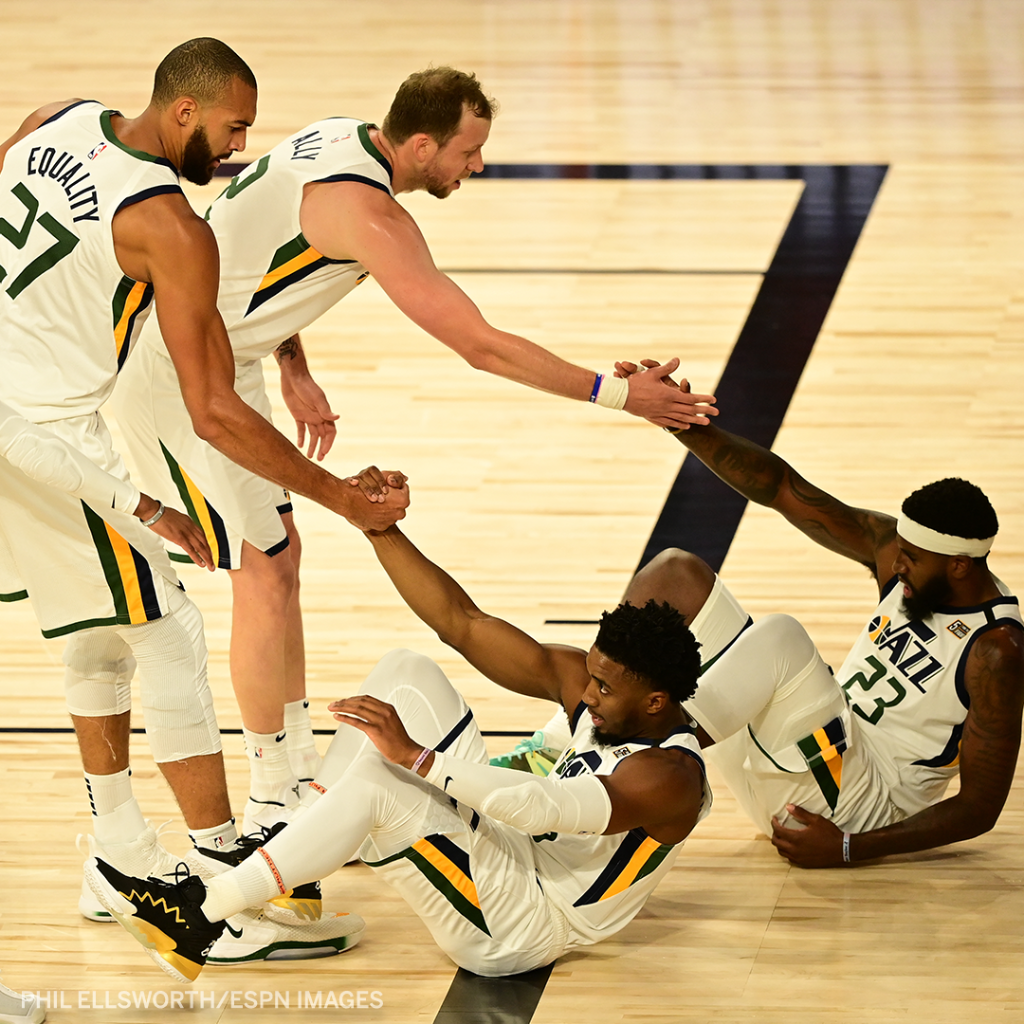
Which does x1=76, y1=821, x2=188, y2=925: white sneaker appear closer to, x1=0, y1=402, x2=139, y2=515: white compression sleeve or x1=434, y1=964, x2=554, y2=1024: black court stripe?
x1=434, y1=964, x2=554, y2=1024: black court stripe

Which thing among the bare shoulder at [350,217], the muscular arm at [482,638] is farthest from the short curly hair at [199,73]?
the muscular arm at [482,638]

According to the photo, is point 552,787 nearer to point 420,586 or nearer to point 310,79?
point 420,586

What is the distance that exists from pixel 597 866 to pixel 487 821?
9.5 inches

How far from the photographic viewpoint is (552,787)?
3309 mm

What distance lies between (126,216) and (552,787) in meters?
1.35

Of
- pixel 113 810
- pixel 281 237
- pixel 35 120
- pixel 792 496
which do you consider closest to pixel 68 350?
pixel 35 120

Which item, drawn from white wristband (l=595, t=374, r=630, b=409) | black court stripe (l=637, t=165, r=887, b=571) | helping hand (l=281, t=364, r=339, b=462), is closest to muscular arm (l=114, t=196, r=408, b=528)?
white wristband (l=595, t=374, r=630, b=409)

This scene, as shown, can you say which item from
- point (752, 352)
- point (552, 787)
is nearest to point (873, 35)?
point (752, 352)

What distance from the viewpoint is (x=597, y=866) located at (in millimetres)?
3578

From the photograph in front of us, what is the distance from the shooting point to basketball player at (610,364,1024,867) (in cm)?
381

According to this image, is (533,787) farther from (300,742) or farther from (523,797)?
(300,742)

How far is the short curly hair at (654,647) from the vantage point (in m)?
3.43

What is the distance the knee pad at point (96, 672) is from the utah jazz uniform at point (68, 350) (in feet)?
0.41

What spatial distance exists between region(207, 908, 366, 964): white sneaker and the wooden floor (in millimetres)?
39
